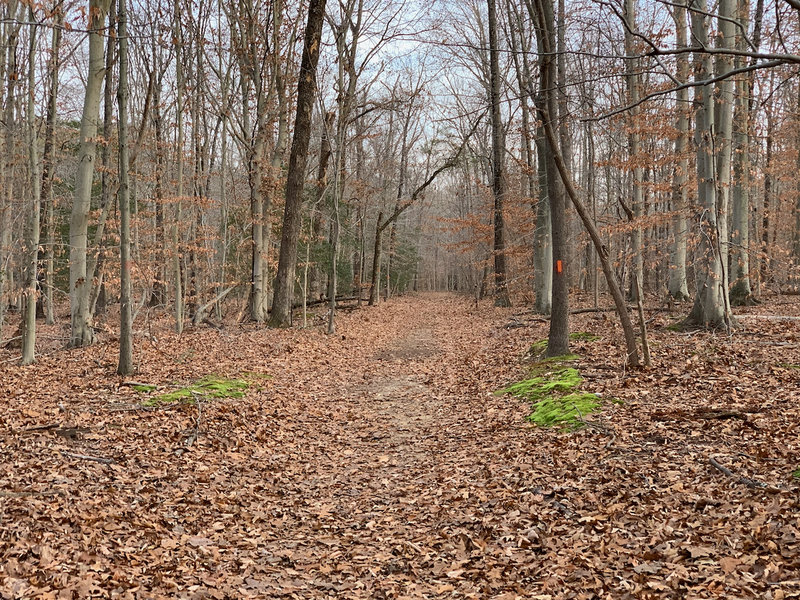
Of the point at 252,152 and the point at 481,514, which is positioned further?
the point at 252,152

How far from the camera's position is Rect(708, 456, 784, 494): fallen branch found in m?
4.32

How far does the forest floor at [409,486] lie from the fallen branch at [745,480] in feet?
0.06

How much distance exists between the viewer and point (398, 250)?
39.2 m

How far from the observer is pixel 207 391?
848 cm

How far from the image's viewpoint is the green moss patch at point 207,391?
25.9 feet

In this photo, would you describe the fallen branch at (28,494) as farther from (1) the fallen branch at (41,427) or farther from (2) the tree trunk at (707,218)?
(2) the tree trunk at (707,218)

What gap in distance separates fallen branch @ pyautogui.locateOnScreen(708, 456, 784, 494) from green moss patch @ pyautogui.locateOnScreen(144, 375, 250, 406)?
21.4 feet

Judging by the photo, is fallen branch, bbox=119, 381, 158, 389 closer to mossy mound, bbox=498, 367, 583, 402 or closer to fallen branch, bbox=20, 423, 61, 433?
fallen branch, bbox=20, 423, 61, 433

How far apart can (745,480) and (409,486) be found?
323 cm

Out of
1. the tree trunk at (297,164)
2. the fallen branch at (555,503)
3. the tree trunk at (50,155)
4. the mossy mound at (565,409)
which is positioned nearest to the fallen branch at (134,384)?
the tree trunk at (50,155)

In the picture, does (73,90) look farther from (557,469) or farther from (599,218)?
(557,469)

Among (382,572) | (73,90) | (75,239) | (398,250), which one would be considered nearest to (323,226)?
(73,90)

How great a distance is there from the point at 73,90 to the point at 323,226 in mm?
10294

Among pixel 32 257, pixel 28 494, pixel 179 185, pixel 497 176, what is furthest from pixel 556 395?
pixel 497 176
